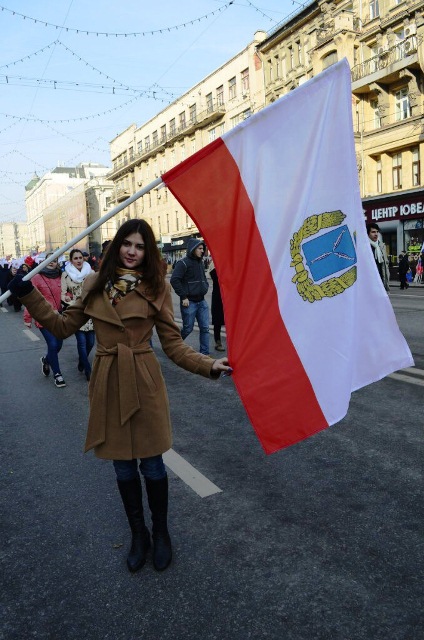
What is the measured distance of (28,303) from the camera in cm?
276

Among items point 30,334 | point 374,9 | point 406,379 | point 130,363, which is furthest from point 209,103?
point 130,363

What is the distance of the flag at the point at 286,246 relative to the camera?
2697mm

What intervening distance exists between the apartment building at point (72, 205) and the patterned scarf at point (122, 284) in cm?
7012

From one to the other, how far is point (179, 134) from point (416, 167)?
3014 cm

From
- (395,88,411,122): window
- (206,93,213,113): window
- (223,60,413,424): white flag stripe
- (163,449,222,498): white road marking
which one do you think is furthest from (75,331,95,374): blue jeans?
(206,93,213,113): window

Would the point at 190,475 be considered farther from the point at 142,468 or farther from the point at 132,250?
the point at 132,250

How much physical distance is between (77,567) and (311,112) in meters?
2.72

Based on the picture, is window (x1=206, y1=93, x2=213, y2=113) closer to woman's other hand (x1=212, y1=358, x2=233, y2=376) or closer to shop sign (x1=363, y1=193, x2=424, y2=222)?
shop sign (x1=363, y1=193, x2=424, y2=222)

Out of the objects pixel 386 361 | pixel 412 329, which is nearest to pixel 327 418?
pixel 386 361

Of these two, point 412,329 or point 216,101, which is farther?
point 216,101

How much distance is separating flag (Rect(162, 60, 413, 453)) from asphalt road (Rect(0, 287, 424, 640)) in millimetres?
735

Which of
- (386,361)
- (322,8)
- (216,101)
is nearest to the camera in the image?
(386,361)

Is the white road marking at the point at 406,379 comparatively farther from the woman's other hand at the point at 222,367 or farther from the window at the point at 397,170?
the window at the point at 397,170

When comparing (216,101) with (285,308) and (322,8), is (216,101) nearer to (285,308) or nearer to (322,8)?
(322,8)
